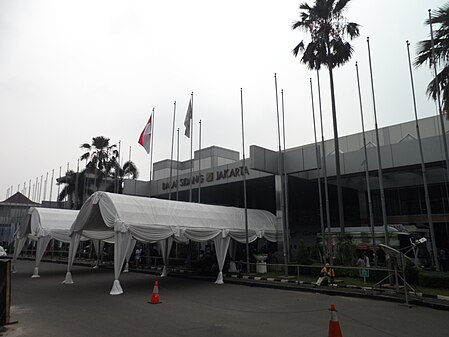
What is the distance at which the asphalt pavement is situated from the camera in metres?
7.45

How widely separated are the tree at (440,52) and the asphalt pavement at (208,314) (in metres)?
8.61

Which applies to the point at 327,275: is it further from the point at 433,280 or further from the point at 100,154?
the point at 100,154

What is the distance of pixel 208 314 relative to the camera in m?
9.28

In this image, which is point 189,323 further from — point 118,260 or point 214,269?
point 214,269

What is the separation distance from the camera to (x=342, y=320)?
861 cm

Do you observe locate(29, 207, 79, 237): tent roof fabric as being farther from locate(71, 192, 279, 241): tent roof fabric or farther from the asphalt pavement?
the asphalt pavement

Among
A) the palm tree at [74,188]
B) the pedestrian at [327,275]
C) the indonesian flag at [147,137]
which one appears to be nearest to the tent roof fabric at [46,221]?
the indonesian flag at [147,137]

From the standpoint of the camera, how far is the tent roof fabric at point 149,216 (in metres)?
13.8

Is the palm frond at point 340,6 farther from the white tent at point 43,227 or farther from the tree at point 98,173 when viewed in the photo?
the tree at point 98,173

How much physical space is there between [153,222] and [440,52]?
13.5 meters

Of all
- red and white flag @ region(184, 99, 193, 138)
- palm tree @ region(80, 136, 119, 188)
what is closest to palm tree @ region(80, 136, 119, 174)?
palm tree @ region(80, 136, 119, 188)

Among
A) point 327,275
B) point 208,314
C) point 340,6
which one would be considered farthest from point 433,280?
point 340,6

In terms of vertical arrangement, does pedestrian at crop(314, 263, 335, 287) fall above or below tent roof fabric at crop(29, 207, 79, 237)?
below

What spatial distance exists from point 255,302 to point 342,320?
10.9 feet
